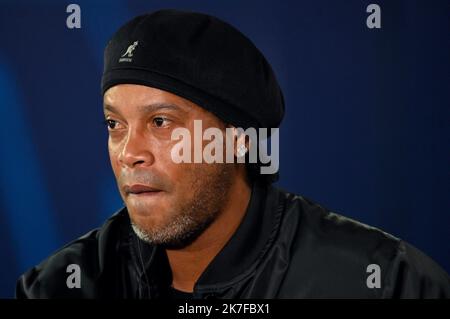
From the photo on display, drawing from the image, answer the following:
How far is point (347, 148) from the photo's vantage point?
1585mm

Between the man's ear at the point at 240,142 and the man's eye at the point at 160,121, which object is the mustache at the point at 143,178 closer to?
the man's eye at the point at 160,121

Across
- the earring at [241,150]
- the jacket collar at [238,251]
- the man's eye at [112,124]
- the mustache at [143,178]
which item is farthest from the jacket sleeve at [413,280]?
the man's eye at [112,124]

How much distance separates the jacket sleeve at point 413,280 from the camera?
120 cm

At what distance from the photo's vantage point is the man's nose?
1140 millimetres

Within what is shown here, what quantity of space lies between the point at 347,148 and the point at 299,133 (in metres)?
0.16

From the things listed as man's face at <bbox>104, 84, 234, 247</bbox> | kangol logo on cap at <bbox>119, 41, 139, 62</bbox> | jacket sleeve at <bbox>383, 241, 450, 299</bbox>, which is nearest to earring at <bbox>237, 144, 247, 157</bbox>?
man's face at <bbox>104, 84, 234, 247</bbox>

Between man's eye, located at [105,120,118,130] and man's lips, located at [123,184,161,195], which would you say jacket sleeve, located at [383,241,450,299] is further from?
man's eye, located at [105,120,118,130]

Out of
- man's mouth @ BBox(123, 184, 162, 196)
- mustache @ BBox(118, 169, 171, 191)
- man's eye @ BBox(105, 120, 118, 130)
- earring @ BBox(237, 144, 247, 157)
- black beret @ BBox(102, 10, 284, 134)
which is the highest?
black beret @ BBox(102, 10, 284, 134)

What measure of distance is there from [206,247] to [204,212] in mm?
117

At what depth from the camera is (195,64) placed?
115 cm

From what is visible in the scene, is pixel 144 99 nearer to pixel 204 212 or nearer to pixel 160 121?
pixel 160 121

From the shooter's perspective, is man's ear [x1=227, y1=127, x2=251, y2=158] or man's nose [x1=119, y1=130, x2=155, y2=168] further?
man's ear [x1=227, y1=127, x2=251, y2=158]
